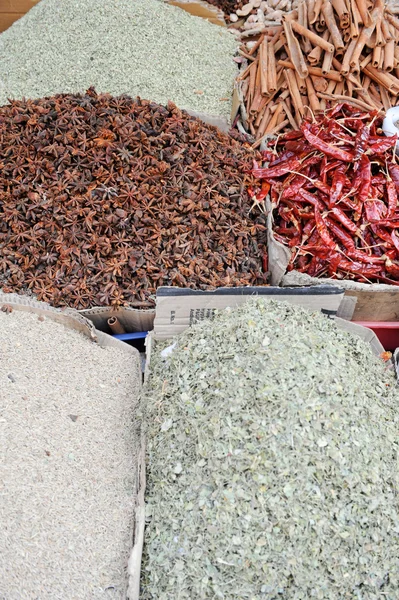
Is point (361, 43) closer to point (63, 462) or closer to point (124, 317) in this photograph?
point (124, 317)

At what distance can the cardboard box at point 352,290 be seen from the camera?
79.6 inches

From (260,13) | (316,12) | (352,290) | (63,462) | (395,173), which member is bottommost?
(63,462)

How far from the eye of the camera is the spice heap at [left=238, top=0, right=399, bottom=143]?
2.50 meters

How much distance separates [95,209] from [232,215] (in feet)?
2.00

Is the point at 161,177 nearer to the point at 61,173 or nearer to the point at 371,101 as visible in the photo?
the point at 61,173

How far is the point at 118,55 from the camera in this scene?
110 inches

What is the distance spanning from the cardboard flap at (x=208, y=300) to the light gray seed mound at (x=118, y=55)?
1.41 metres

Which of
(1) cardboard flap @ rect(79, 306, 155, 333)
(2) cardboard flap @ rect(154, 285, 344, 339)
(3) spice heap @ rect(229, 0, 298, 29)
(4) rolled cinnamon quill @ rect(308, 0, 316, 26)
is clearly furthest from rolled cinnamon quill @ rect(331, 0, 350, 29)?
(1) cardboard flap @ rect(79, 306, 155, 333)

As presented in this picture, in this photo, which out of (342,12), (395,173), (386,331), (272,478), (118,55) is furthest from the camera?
(118,55)

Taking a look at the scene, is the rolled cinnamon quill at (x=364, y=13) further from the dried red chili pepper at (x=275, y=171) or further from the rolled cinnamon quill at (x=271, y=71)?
the dried red chili pepper at (x=275, y=171)

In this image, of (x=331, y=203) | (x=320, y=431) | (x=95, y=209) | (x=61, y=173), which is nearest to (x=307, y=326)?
(x=320, y=431)

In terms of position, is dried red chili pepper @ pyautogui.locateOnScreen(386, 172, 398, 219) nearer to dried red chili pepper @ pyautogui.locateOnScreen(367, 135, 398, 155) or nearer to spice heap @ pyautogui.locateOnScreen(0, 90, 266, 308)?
dried red chili pepper @ pyautogui.locateOnScreen(367, 135, 398, 155)

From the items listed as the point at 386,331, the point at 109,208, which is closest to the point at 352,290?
the point at 386,331

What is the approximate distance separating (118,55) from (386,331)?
7.16 feet
